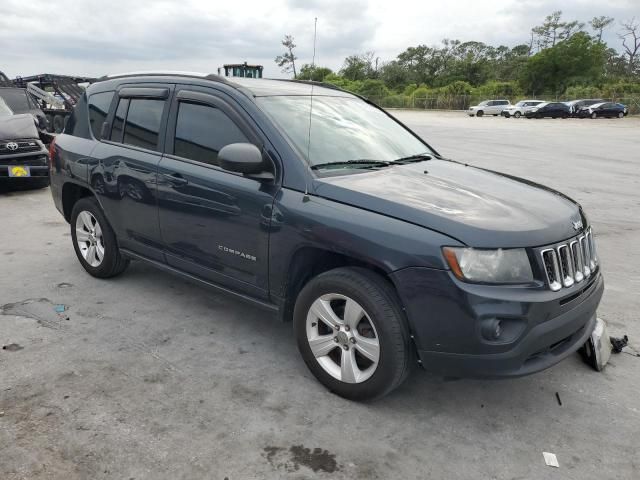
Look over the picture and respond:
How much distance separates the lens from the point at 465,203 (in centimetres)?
293

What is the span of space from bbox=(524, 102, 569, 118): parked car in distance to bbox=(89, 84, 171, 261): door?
44148 mm

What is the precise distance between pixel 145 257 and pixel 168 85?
1.35 meters

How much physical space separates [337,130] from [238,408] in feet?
6.29

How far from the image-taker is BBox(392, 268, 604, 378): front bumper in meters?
2.54

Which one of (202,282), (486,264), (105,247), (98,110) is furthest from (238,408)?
A: (98,110)

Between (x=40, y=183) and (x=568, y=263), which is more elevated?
(x=568, y=263)

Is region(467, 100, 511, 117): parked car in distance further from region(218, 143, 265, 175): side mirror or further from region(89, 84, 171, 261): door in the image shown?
region(218, 143, 265, 175): side mirror

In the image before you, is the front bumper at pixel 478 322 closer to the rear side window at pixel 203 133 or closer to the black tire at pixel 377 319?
the black tire at pixel 377 319

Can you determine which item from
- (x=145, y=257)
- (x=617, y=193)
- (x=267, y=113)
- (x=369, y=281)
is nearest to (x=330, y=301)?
(x=369, y=281)

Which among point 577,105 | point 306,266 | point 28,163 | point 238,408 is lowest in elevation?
point 238,408

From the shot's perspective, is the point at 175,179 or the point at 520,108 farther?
the point at 520,108

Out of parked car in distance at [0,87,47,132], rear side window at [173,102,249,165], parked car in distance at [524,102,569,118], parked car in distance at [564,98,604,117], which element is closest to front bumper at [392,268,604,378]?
rear side window at [173,102,249,165]

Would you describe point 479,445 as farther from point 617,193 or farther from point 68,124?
point 617,193

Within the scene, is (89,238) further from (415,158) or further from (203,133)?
(415,158)
